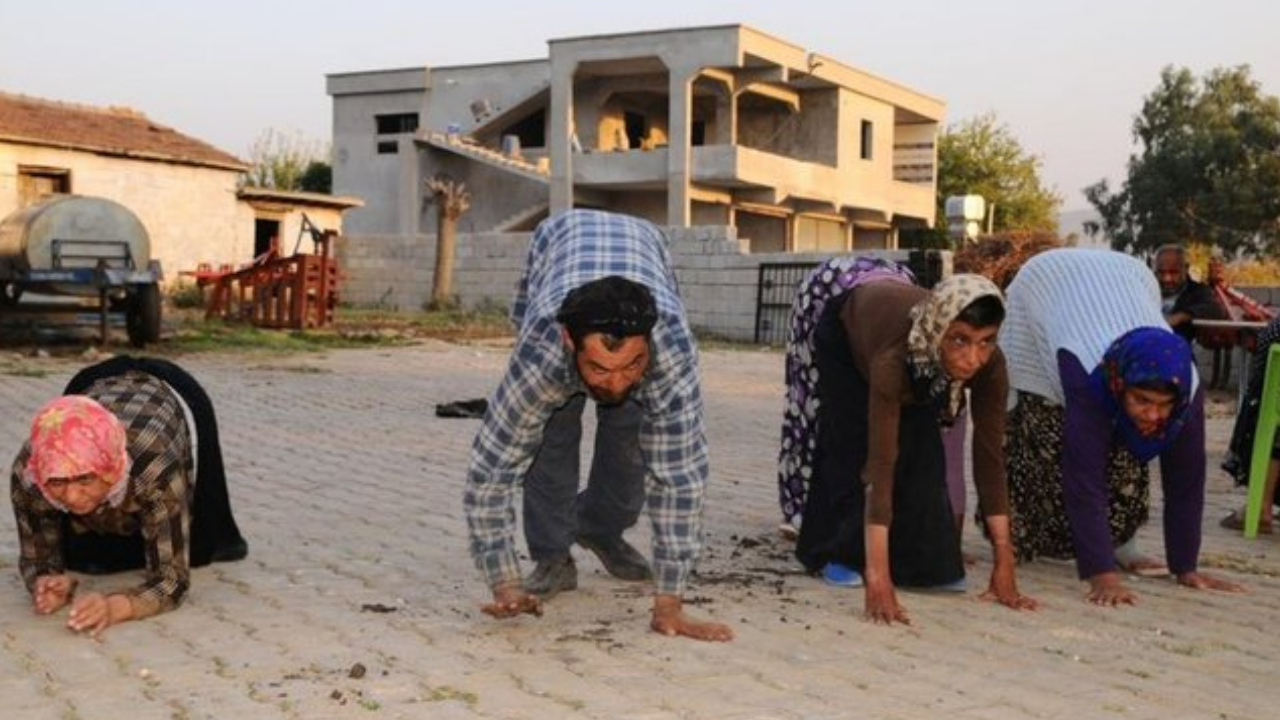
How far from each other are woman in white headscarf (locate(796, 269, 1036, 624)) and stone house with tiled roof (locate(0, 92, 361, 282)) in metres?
21.0

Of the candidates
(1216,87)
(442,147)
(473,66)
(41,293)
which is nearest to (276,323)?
(41,293)

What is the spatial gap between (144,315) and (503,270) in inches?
379

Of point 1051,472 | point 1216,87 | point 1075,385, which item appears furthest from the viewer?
point 1216,87

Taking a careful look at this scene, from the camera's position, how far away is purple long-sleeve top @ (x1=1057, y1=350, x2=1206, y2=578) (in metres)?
4.48

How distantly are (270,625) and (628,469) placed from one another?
3.89ft

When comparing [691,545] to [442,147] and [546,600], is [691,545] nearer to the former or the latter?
[546,600]

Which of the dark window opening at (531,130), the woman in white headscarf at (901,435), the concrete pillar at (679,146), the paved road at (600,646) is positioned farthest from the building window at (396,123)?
the woman in white headscarf at (901,435)

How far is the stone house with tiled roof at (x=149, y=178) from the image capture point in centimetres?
2320

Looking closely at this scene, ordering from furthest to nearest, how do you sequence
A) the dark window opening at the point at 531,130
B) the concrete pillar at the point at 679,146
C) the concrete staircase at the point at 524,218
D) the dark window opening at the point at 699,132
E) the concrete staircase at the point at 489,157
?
the dark window opening at the point at 531,130 < the dark window opening at the point at 699,132 < the concrete staircase at the point at 524,218 < the concrete staircase at the point at 489,157 < the concrete pillar at the point at 679,146

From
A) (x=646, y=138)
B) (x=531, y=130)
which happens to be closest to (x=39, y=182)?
(x=531, y=130)

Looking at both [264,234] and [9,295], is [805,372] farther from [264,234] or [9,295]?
[264,234]

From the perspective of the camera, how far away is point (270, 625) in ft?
12.8

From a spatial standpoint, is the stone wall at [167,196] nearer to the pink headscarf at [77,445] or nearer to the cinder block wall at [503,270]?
the cinder block wall at [503,270]

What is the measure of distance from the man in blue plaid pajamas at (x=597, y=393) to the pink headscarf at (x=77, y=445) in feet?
3.07
